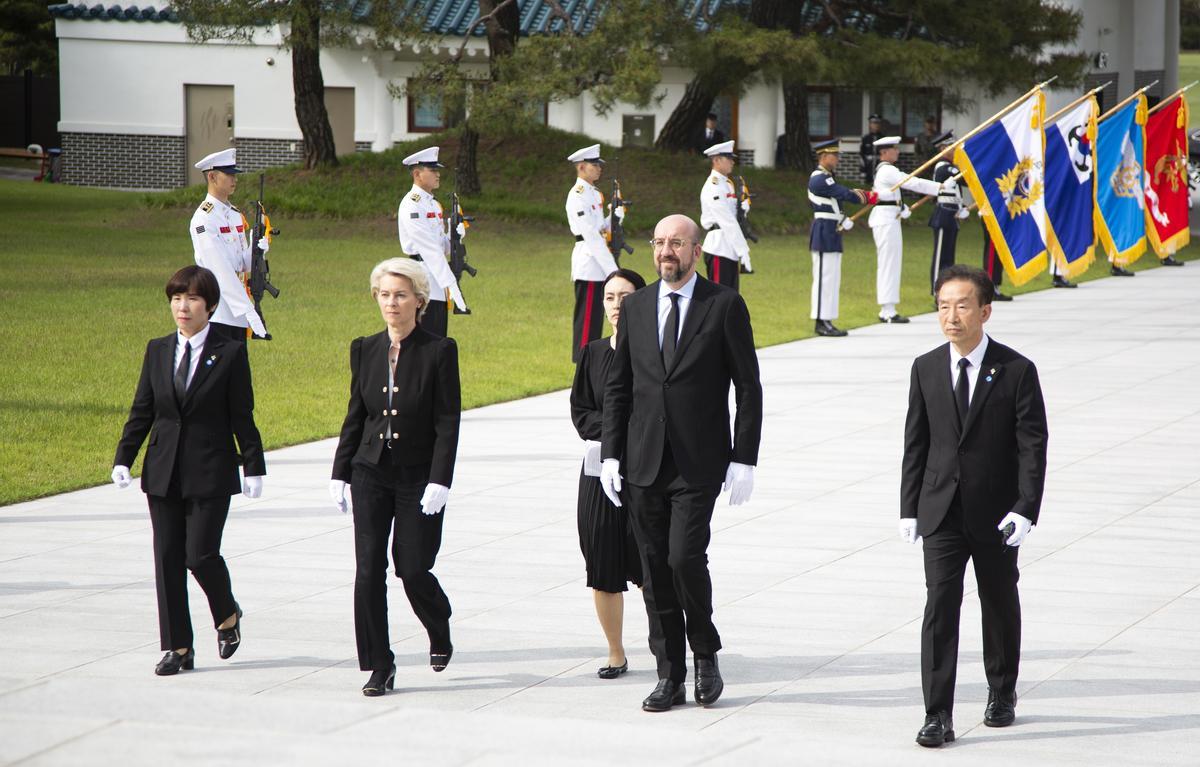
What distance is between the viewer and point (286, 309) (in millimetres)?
19016

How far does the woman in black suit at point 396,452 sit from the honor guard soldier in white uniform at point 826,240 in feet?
38.5

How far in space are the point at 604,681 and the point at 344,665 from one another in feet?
3.19

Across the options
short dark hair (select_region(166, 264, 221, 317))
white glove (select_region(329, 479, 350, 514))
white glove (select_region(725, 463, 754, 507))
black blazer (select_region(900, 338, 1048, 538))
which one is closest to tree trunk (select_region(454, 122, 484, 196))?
short dark hair (select_region(166, 264, 221, 317))

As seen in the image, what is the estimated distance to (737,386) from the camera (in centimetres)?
571

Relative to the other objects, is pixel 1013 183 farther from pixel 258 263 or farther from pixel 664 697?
pixel 664 697

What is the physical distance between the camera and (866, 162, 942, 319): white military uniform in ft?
61.6

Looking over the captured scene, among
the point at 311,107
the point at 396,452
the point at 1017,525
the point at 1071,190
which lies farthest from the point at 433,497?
the point at 311,107

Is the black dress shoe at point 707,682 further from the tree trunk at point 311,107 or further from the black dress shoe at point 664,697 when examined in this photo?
the tree trunk at point 311,107

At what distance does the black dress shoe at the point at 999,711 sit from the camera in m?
5.44

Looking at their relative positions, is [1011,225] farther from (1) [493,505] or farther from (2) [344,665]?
(2) [344,665]

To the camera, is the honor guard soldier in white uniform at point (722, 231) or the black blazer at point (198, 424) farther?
the honor guard soldier in white uniform at point (722, 231)

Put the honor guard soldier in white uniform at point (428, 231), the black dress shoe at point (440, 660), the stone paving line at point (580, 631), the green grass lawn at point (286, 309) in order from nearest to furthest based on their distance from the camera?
1. the stone paving line at point (580, 631)
2. the black dress shoe at point (440, 660)
3. the green grass lawn at point (286, 309)
4. the honor guard soldier in white uniform at point (428, 231)

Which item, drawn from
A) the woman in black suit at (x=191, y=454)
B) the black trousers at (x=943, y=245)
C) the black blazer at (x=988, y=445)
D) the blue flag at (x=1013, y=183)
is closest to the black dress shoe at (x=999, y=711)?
the black blazer at (x=988, y=445)

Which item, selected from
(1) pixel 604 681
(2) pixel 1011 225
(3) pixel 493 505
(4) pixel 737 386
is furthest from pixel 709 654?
(2) pixel 1011 225
